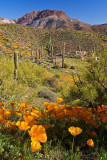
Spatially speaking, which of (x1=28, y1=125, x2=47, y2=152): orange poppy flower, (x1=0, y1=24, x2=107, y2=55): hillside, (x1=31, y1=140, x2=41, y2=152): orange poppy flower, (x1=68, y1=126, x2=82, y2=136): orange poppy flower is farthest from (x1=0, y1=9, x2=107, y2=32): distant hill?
(x1=31, y1=140, x2=41, y2=152): orange poppy flower

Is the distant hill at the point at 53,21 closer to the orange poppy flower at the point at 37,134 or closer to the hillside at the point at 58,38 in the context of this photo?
the hillside at the point at 58,38

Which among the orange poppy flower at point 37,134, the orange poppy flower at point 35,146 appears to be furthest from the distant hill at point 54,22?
the orange poppy flower at point 35,146

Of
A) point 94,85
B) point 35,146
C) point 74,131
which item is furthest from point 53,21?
point 35,146

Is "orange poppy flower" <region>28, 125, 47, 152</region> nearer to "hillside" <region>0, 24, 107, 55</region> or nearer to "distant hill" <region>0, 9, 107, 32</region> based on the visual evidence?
"hillside" <region>0, 24, 107, 55</region>

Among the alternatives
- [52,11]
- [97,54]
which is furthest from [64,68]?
[52,11]

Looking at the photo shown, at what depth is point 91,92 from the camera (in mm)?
3055

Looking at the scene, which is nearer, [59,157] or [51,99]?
[59,157]

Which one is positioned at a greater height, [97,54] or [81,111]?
[97,54]

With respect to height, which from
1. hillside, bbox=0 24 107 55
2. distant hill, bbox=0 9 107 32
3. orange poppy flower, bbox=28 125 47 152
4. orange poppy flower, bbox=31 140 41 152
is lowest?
orange poppy flower, bbox=31 140 41 152

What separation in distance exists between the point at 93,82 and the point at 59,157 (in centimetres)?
284

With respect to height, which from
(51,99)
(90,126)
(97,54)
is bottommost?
(51,99)

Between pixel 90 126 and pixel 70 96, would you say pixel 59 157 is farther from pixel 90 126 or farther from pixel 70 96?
pixel 70 96

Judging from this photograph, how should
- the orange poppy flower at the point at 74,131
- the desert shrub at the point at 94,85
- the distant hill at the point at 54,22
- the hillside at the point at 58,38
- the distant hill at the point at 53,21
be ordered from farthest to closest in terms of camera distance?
the distant hill at the point at 53,21, the distant hill at the point at 54,22, the hillside at the point at 58,38, the desert shrub at the point at 94,85, the orange poppy flower at the point at 74,131

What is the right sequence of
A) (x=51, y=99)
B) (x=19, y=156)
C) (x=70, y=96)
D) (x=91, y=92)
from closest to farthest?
(x=19, y=156), (x=91, y=92), (x=70, y=96), (x=51, y=99)
